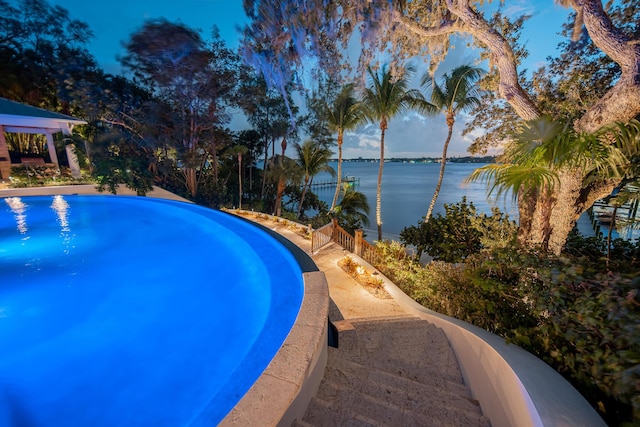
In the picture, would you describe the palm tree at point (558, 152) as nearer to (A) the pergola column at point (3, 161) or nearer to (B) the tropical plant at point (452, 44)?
(B) the tropical plant at point (452, 44)

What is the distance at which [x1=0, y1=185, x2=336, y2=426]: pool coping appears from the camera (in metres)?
2.10

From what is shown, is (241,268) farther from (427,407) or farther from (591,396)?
(591,396)

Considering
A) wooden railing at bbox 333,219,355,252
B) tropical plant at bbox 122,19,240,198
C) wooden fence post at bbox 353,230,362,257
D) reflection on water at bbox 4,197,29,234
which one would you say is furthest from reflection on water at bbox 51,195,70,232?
wooden fence post at bbox 353,230,362,257

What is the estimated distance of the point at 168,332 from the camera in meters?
4.96

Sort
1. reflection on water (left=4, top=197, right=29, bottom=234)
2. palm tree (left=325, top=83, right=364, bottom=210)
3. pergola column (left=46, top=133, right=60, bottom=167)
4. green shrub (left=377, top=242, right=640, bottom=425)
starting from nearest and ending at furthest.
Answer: green shrub (left=377, top=242, right=640, bottom=425)
reflection on water (left=4, top=197, right=29, bottom=234)
palm tree (left=325, top=83, right=364, bottom=210)
pergola column (left=46, top=133, right=60, bottom=167)

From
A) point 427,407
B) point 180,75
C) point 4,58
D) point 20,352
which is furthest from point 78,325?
point 4,58

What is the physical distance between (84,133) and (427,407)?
25.4m

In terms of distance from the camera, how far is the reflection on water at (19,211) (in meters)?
10.0

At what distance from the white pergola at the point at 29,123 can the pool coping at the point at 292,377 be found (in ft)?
69.0

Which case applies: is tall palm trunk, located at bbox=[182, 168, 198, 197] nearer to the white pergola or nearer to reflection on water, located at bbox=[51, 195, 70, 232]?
reflection on water, located at bbox=[51, 195, 70, 232]

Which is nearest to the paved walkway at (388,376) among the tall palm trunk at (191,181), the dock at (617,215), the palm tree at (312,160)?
the dock at (617,215)

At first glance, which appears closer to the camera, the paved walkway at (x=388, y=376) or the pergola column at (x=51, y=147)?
the paved walkway at (x=388, y=376)

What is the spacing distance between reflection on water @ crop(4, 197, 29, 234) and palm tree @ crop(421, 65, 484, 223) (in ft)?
56.6

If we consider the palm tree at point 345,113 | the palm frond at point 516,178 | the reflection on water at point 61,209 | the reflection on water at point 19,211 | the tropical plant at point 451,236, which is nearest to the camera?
the palm frond at point 516,178
